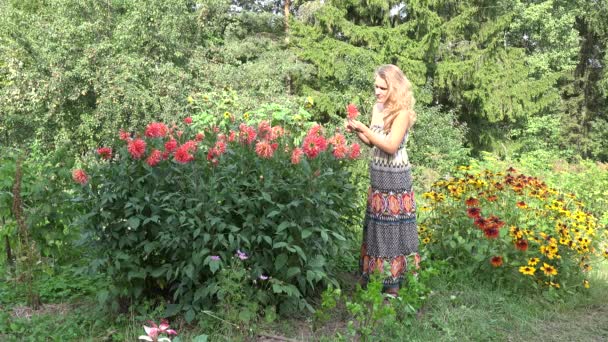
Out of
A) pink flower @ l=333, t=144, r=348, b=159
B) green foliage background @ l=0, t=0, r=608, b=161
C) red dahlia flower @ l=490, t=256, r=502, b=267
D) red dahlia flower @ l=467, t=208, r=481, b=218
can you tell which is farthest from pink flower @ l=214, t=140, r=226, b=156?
green foliage background @ l=0, t=0, r=608, b=161

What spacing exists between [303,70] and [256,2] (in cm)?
552

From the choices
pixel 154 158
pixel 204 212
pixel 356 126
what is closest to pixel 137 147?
pixel 154 158

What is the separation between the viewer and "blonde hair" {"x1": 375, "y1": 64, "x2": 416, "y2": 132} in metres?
3.23

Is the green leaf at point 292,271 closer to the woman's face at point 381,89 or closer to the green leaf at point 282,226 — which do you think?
the green leaf at point 282,226

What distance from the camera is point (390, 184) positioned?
11.1ft

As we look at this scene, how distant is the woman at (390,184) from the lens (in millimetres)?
3227

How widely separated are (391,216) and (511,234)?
1.10m

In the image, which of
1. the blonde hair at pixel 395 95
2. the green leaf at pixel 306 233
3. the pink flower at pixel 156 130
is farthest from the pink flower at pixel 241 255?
the blonde hair at pixel 395 95

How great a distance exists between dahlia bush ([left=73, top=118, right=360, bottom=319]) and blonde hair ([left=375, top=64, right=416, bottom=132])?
0.54 meters

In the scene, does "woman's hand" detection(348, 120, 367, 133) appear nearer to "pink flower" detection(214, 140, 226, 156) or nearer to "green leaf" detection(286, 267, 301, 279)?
"pink flower" detection(214, 140, 226, 156)

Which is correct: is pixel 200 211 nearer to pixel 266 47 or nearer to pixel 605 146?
pixel 266 47

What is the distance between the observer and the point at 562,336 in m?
3.29

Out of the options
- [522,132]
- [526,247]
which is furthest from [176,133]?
[522,132]

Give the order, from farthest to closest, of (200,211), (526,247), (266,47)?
(266,47) < (526,247) < (200,211)
